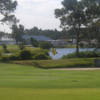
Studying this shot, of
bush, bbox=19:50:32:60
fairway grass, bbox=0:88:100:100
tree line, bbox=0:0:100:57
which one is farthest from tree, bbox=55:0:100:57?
fairway grass, bbox=0:88:100:100

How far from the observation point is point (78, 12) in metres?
31.7

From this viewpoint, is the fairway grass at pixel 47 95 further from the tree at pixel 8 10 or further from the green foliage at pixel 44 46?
the green foliage at pixel 44 46

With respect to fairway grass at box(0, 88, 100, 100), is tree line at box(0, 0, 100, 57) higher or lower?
higher

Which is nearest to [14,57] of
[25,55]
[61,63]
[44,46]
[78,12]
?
[25,55]

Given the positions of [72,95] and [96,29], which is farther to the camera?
[96,29]

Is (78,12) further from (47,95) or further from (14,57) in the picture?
(47,95)

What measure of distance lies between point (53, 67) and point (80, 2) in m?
10.7

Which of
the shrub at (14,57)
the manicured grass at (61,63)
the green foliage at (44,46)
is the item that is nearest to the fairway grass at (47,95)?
the manicured grass at (61,63)

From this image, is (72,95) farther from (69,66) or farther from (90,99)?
(69,66)

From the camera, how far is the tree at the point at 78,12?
31391 mm

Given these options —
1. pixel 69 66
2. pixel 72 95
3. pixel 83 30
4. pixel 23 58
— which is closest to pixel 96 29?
pixel 83 30

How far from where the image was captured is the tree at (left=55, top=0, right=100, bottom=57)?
31.4 metres

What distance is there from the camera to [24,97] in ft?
27.1

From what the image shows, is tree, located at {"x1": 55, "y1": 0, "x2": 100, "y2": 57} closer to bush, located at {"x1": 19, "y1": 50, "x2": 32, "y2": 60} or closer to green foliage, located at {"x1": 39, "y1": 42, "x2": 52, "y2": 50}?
bush, located at {"x1": 19, "y1": 50, "x2": 32, "y2": 60}
